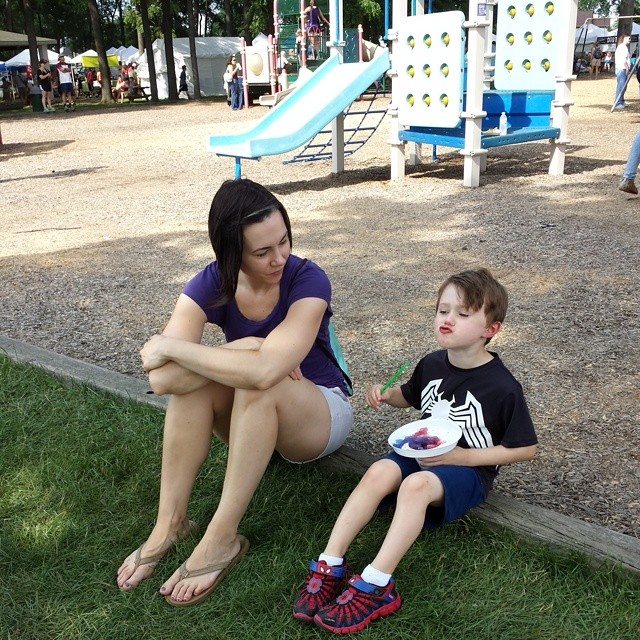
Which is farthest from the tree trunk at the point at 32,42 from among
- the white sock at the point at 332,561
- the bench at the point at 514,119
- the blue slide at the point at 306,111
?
the white sock at the point at 332,561

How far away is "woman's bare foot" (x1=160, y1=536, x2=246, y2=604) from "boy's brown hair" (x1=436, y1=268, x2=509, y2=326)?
956 mm

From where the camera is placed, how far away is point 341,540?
2012mm

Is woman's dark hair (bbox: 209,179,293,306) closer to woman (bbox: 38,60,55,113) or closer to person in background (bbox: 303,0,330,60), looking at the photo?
person in background (bbox: 303,0,330,60)

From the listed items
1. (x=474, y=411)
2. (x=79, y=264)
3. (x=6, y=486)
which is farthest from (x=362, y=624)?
(x=79, y=264)

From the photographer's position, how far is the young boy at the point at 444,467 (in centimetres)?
193

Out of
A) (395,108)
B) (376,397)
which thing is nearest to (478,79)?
(395,108)

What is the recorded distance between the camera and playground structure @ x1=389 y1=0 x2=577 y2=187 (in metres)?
7.96

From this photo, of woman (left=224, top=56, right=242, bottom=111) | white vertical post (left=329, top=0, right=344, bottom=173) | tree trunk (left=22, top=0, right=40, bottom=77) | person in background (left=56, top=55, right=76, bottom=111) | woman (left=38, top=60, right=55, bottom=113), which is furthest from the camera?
tree trunk (left=22, top=0, right=40, bottom=77)

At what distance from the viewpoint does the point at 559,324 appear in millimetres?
4059

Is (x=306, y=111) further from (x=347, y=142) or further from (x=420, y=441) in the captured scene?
(x=420, y=441)

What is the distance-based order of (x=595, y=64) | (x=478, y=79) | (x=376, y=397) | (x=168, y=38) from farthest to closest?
1. (x=595, y=64)
2. (x=168, y=38)
3. (x=478, y=79)
4. (x=376, y=397)

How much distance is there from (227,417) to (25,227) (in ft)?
18.7

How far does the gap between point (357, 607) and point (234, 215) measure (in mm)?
1065

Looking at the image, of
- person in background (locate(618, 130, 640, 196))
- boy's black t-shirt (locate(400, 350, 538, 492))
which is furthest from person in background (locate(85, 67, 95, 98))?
boy's black t-shirt (locate(400, 350, 538, 492))
